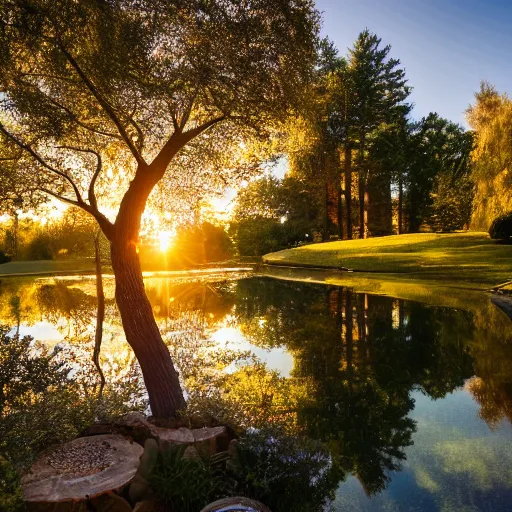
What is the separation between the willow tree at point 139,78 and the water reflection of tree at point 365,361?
123 inches

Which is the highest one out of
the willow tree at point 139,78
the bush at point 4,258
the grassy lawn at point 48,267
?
the willow tree at point 139,78

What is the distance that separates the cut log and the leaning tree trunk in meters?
2.25

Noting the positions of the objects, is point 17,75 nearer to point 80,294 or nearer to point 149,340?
point 149,340

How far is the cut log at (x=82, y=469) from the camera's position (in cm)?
429

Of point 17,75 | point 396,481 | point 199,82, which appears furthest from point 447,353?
point 17,75

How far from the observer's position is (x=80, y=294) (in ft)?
90.1

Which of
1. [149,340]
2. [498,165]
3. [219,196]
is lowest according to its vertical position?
[149,340]

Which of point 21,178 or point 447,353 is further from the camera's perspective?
point 447,353

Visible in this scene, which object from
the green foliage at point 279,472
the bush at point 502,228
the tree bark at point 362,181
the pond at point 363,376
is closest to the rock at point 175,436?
the green foliage at point 279,472

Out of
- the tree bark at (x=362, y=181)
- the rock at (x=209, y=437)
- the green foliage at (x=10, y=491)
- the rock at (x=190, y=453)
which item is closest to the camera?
the green foliage at (x=10, y=491)

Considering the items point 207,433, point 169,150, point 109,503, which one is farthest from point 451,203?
point 109,503

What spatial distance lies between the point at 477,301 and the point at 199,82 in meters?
18.2

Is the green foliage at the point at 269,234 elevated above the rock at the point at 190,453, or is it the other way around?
the green foliage at the point at 269,234

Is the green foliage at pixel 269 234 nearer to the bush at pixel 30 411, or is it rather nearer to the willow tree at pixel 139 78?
the willow tree at pixel 139 78
